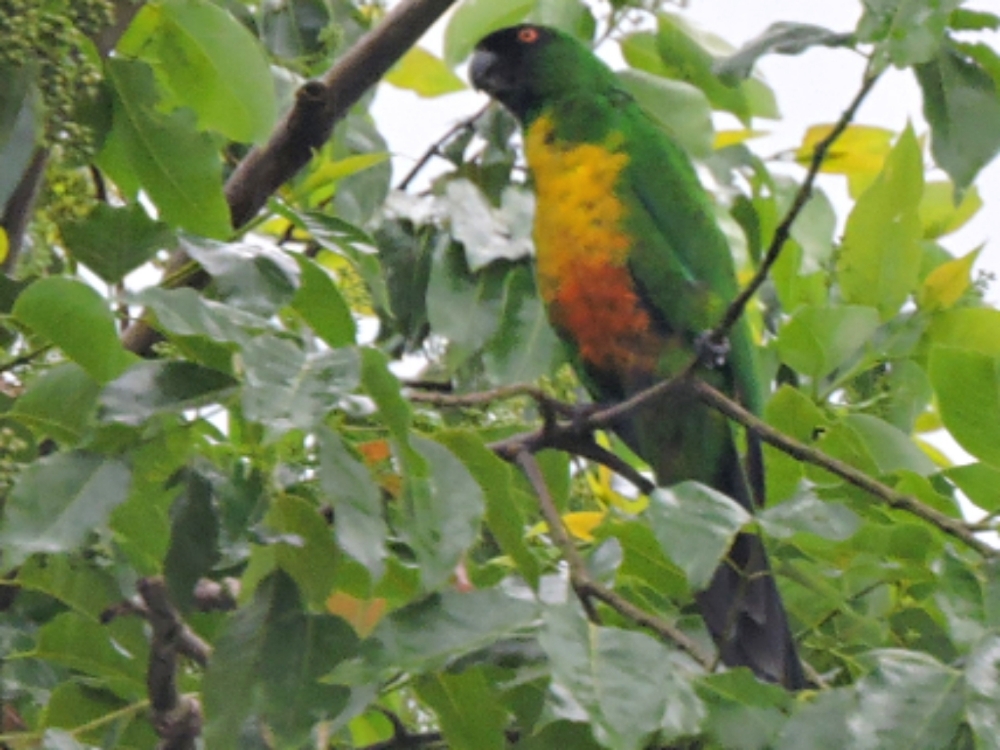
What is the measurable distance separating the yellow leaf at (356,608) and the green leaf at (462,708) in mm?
76

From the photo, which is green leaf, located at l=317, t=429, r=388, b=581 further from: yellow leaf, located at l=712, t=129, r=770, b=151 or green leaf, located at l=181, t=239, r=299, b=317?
yellow leaf, located at l=712, t=129, r=770, b=151

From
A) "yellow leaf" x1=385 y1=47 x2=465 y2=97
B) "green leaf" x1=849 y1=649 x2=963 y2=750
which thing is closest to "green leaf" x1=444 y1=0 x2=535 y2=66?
"yellow leaf" x1=385 y1=47 x2=465 y2=97

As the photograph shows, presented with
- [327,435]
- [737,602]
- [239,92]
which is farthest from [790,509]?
[239,92]

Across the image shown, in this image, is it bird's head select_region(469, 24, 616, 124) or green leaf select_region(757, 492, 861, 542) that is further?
bird's head select_region(469, 24, 616, 124)

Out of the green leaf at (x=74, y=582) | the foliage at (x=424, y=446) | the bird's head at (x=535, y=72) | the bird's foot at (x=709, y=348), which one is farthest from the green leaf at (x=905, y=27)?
the bird's head at (x=535, y=72)

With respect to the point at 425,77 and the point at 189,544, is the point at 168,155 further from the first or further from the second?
the point at 425,77

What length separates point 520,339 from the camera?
1290mm

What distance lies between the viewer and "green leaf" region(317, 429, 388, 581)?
0.70 m

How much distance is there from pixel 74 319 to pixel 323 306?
0.18 m

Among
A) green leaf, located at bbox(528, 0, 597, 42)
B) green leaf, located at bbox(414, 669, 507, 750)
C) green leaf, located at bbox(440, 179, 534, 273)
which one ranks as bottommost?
green leaf, located at bbox(414, 669, 507, 750)

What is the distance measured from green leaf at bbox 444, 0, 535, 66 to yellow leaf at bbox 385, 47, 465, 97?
157mm

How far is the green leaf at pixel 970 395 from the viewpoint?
0.96 m

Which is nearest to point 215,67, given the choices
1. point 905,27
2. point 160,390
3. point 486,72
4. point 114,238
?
point 114,238

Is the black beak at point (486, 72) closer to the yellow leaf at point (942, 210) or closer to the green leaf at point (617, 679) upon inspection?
the yellow leaf at point (942, 210)
